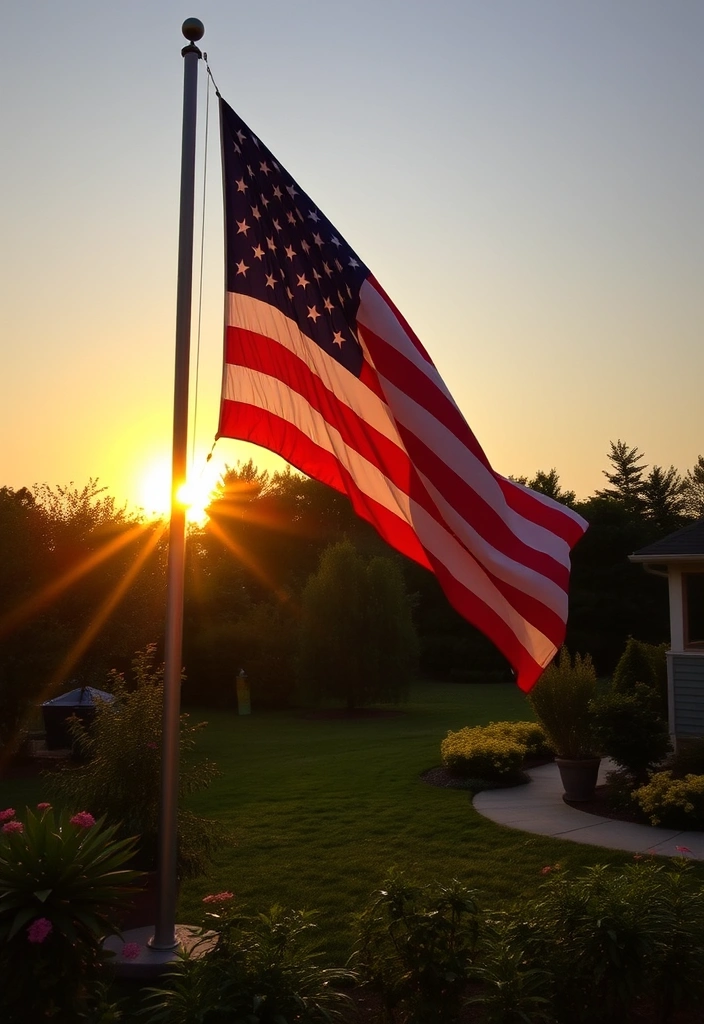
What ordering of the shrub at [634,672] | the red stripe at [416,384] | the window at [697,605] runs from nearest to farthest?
the red stripe at [416,384]
the shrub at [634,672]
the window at [697,605]

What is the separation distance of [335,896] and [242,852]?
2.14m

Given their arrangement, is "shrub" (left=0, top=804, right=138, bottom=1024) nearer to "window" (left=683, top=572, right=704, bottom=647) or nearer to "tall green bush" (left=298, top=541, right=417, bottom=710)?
"tall green bush" (left=298, top=541, right=417, bottom=710)

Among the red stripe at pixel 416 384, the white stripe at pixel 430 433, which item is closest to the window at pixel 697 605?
the white stripe at pixel 430 433

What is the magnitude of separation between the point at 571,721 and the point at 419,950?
8721 mm

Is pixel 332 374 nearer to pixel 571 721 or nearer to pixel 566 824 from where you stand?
pixel 566 824

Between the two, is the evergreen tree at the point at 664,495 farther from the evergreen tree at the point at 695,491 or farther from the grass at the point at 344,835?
the grass at the point at 344,835

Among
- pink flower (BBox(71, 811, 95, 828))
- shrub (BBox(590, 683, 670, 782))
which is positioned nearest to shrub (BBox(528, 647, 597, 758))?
shrub (BBox(590, 683, 670, 782))

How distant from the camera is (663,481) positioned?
74188mm

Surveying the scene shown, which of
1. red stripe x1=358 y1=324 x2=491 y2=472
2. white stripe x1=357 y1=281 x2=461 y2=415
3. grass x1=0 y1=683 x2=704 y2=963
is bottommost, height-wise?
grass x1=0 y1=683 x2=704 y2=963

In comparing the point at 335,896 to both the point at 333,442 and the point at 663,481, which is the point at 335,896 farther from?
the point at 663,481

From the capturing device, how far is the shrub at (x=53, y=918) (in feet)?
14.5

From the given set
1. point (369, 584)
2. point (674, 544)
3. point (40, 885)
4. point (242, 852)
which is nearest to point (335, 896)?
point (242, 852)

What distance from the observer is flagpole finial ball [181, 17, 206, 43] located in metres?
6.15

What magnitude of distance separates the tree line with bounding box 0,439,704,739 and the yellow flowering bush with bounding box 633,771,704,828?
12213mm
